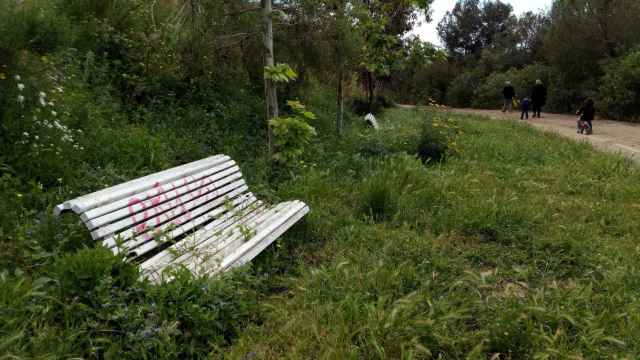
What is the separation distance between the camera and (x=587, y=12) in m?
20.7

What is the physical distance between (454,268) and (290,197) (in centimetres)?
217

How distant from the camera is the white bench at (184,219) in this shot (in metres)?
3.10

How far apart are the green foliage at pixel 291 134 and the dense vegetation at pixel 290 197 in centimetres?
2

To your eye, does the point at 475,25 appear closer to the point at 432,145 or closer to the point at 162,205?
the point at 432,145

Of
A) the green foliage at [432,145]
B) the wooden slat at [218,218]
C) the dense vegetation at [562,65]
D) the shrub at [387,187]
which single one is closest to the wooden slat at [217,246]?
the wooden slat at [218,218]

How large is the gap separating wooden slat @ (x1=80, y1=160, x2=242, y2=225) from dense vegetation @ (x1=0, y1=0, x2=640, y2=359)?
11.5 inches

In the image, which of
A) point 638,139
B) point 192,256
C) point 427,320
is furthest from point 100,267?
point 638,139

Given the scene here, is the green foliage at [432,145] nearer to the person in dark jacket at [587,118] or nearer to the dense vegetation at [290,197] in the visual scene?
the dense vegetation at [290,197]

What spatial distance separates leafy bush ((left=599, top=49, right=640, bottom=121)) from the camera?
1770 cm

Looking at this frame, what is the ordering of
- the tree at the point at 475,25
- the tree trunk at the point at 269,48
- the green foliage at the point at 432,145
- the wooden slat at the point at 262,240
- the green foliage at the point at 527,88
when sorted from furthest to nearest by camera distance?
the tree at the point at 475,25, the green foliage at the point at 527,88, the green foliage at the point at 432,145, the tree trunk at the point at 269,48, the wooden slat at the point at 262,240

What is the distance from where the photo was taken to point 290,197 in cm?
545

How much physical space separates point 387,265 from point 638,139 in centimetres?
1206

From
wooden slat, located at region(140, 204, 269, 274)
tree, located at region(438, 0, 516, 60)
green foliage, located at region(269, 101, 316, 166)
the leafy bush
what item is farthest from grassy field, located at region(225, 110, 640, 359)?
tree, located at region(438, 0, 516, 60)

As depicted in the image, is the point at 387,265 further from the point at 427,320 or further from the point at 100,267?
the point at 100,267
